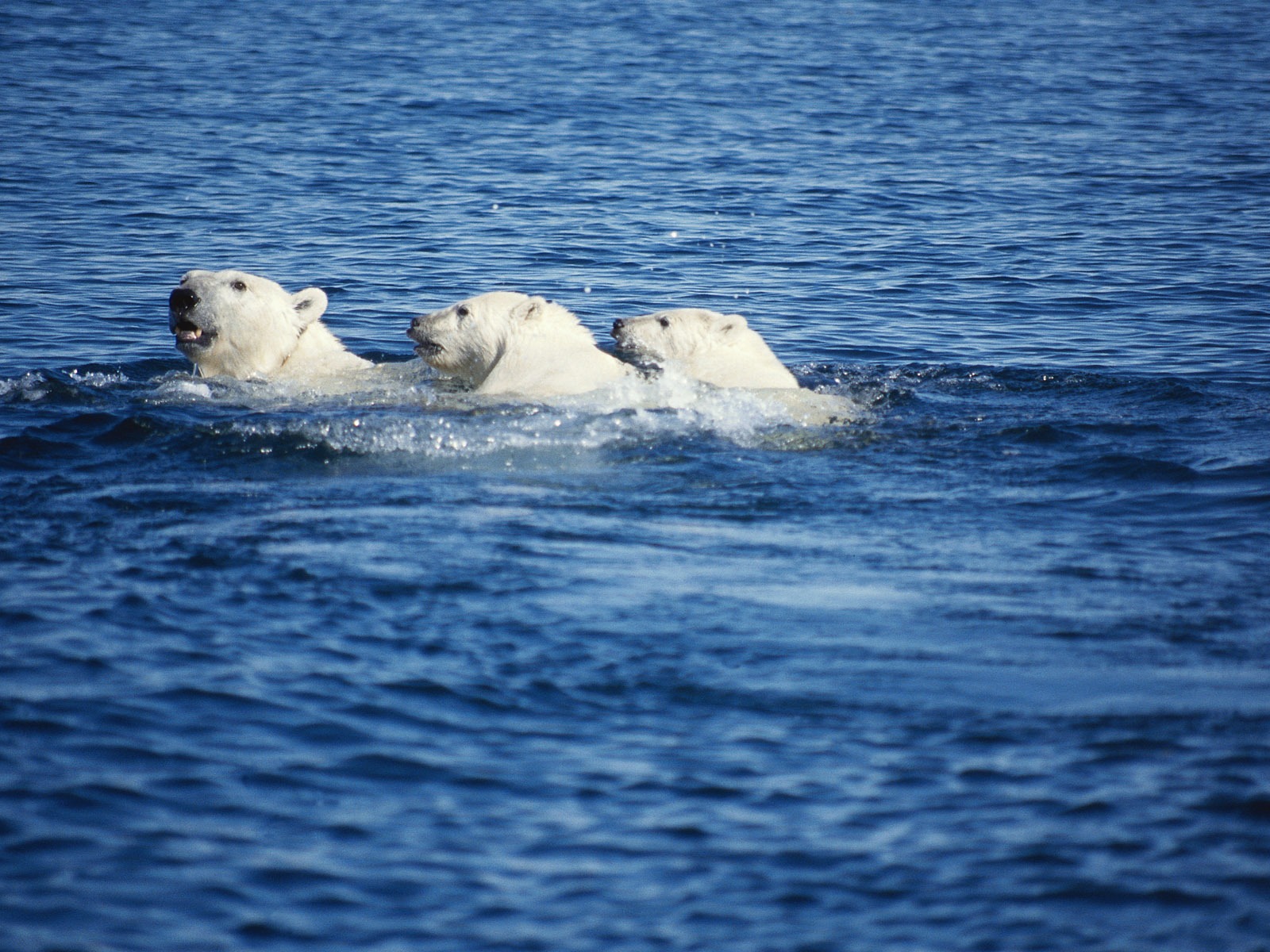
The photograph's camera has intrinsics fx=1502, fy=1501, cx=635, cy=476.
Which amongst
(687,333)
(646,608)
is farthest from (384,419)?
(646,608)

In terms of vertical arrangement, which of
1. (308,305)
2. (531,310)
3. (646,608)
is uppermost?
(308,305)

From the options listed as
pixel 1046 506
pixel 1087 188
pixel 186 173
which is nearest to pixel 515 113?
pixel 186 173

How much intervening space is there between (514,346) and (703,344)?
1.36 metres

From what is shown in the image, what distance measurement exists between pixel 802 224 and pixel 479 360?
8.91 m

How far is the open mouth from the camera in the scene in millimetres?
10773

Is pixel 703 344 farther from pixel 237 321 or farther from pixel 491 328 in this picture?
pixel 237 321

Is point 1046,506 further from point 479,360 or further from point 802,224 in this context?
point 802,224

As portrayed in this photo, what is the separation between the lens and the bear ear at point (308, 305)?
10.9 metres

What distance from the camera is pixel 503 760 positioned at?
17.6 feet

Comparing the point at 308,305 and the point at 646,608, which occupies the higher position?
the point at 308,305

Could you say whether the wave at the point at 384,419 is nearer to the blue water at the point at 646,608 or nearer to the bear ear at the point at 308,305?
the blue water at the point at 646,608

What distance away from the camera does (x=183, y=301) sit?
10664mm

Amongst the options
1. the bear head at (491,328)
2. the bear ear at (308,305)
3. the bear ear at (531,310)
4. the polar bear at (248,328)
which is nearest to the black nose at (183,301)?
the polar bear at (248,328)

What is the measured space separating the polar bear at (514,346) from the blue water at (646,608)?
41cm
